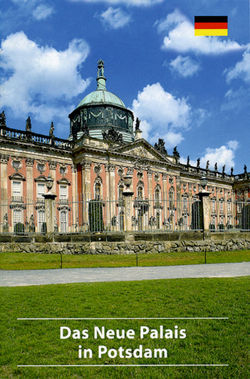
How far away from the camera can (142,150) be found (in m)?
46.6

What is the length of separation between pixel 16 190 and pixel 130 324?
32738mm

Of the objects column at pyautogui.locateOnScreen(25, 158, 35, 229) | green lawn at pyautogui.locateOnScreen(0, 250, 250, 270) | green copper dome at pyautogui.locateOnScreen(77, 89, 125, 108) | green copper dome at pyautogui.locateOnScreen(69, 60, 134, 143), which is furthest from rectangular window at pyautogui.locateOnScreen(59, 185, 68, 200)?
green lawn at pyautogui.locateOnScreen(0, 250, 250, 270)

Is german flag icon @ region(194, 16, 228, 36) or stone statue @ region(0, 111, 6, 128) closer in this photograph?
german flag icon @ region(194, 16, 228, 36)

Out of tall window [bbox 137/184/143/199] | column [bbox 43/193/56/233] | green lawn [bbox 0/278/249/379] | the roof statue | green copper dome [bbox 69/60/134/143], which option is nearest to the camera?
green lawn [bbox 0/278/249/379]

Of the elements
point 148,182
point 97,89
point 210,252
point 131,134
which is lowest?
point 210,252

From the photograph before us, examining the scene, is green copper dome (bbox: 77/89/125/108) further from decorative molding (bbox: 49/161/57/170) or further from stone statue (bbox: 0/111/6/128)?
stone statue (bbox: 0/111/6/128)

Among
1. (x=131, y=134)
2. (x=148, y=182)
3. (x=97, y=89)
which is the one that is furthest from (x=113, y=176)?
(x=97, y=89)

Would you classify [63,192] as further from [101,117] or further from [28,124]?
[101,117]

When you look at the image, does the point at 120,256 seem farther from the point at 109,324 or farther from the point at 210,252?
the point at 109,324

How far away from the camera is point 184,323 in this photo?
5.66 m

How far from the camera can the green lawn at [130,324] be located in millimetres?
3986

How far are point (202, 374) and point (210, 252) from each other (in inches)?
607

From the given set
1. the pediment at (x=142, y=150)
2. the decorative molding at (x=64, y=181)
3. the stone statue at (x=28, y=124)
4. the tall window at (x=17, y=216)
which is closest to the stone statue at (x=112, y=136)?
the pediment at (x=142, y=150)

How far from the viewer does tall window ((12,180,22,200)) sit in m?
35.7
